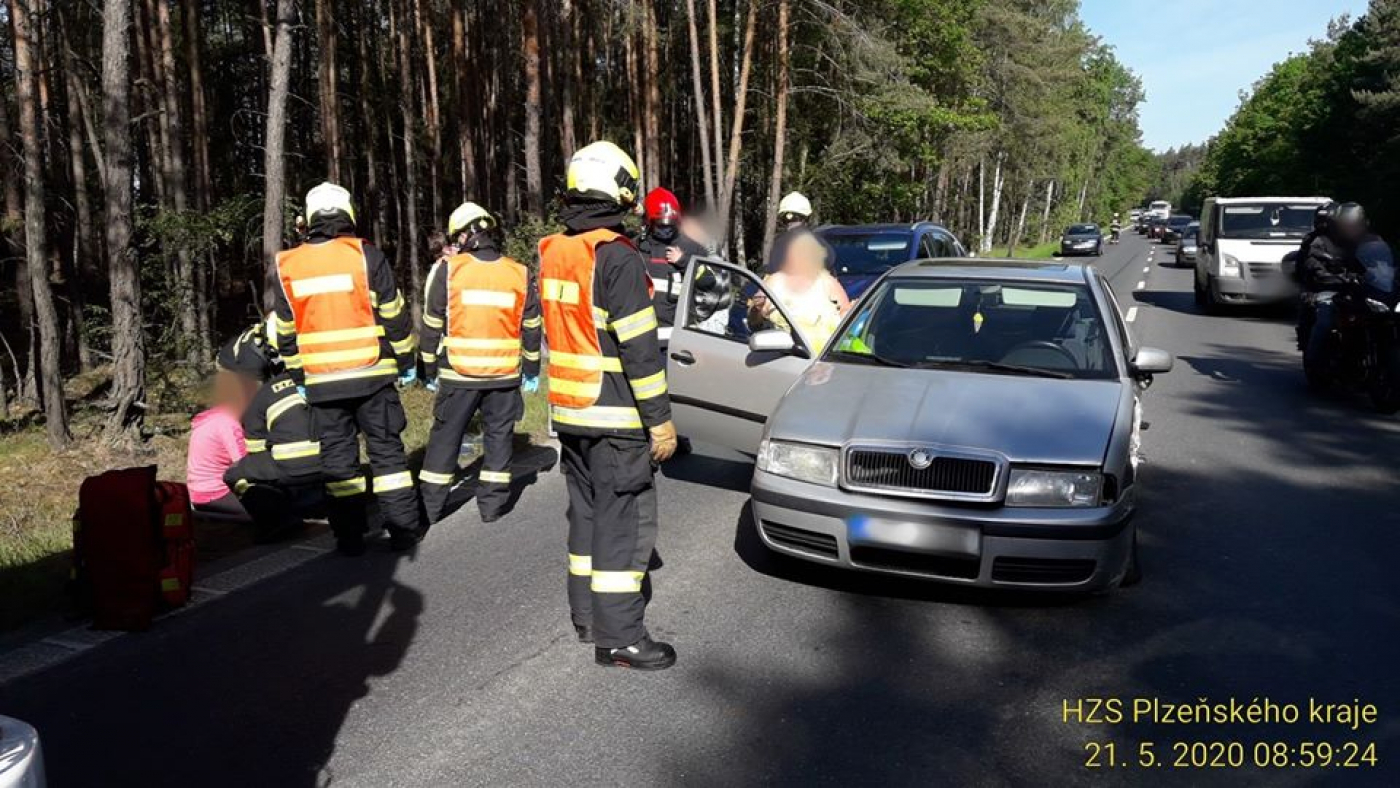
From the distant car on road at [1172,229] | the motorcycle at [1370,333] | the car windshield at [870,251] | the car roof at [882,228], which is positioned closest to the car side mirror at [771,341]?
the car windshield at [870,251]

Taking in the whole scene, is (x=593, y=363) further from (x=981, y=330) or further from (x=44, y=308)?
(x=44, y=308)

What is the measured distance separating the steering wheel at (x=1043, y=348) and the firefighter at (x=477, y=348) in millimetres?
2934

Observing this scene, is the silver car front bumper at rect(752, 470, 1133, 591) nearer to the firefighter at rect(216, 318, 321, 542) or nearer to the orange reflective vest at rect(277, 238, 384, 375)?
the orange reflective vest at rect(277, 238, 384, 375)

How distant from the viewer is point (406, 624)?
4.67m

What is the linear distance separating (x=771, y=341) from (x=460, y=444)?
2107mm

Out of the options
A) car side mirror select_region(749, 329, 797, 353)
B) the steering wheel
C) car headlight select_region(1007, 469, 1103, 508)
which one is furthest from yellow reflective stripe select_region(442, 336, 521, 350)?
car headlight select_region(1007, 469, 1103, 508)

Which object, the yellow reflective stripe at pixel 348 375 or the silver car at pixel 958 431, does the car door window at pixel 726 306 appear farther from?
the yellow reflective stripe at pixel 348 375

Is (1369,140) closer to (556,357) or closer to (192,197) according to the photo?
(192,197)

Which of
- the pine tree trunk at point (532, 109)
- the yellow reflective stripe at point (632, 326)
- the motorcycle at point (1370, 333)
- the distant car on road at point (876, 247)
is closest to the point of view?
the yellow reflective stripe at point (632, 326)

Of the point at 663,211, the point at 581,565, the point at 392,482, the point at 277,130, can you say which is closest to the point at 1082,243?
the point at 277,130

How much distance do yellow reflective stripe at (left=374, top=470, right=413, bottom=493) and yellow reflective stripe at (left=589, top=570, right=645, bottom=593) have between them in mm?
2009

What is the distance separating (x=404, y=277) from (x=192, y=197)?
345 inches

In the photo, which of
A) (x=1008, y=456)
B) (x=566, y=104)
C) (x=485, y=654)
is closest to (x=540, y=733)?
(x=485, y=654)

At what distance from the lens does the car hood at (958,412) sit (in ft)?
14.7
